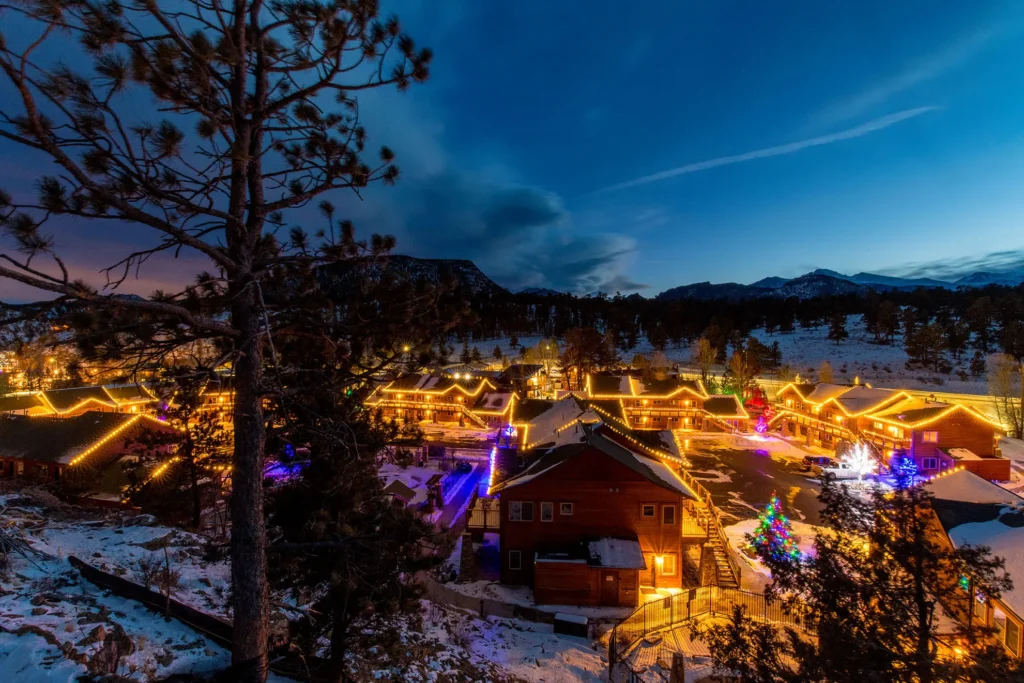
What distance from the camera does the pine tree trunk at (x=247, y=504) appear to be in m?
5.20

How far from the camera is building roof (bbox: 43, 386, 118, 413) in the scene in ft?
149

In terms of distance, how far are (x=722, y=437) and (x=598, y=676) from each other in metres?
37.5

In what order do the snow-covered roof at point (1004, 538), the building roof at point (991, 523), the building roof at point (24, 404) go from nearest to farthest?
1. the snow-covered roof at point (1004, 538)
2. the building roof at point (991, 523)
3. the building roof at point (24, 404)

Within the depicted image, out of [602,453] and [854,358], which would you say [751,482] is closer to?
A: [602,453]

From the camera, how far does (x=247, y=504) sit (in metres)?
5.29

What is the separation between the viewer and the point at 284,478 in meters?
10.6

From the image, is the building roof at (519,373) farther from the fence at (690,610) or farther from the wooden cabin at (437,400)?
the fence at (690,610)

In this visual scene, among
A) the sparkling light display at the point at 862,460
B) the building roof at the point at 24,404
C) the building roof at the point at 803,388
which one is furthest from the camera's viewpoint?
the building roof at the point at 24,404

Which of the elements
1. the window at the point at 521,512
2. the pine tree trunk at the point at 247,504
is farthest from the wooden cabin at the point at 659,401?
the pine tree trunk at the point at 247,504

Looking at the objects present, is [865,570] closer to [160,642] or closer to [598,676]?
[598,676]

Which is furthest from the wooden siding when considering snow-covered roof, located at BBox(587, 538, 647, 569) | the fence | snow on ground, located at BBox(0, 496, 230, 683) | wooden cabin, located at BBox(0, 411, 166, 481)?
wooden cabin, located at BBox(0, 411, 166, 481)

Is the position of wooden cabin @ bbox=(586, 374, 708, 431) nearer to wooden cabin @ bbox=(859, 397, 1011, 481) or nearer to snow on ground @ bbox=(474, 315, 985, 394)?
A: wooden cabin @ bbox=(859, 397, 1011, 481)

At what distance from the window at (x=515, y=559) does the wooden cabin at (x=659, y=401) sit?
101ft

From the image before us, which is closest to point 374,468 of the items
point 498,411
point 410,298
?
point 410,298
